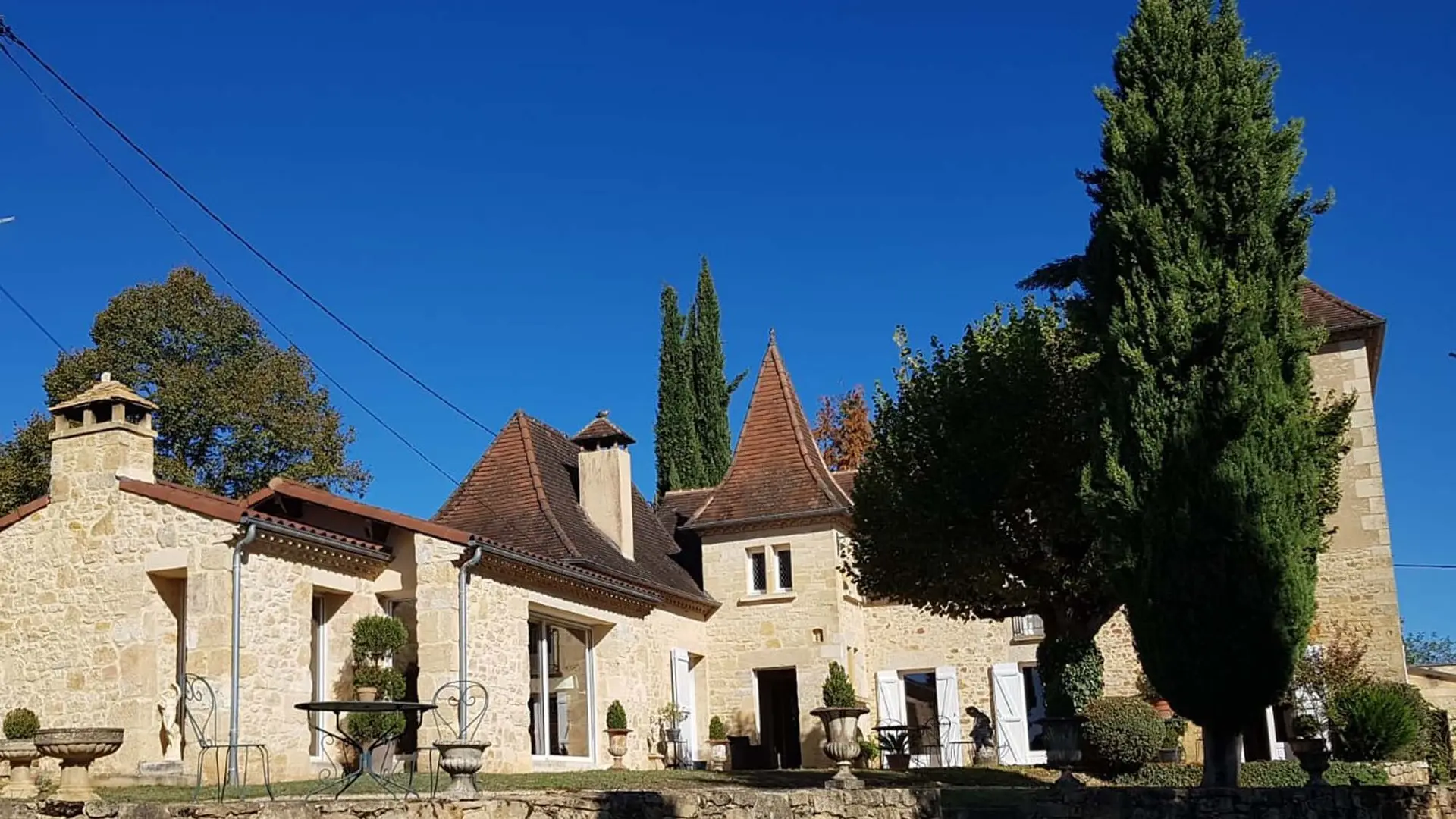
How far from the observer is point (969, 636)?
2436 centimetres

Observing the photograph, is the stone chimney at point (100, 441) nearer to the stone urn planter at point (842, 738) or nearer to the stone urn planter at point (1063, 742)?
the stone urn planter at point (842, 738)

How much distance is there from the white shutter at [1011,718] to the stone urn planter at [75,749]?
54.1ft

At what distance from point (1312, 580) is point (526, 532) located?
11.9 metres

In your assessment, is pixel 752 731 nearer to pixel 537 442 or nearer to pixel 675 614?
pixel 675 614

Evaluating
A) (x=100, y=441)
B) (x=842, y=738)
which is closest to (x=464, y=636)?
(x=100, y=441)

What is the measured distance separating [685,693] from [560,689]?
3.49m

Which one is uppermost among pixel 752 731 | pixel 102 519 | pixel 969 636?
pixel 102 519

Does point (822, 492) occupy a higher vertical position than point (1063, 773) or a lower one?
higher

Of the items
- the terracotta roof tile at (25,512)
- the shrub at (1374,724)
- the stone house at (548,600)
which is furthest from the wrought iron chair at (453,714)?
the shrub at (1374,724)

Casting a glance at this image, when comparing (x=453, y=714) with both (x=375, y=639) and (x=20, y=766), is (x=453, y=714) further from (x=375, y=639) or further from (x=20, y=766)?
(x=20, y=766)

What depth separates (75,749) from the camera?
1002 cm

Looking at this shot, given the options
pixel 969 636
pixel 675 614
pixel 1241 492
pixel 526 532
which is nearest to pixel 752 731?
pixel 675 614

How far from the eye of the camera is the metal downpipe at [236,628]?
15.0 m

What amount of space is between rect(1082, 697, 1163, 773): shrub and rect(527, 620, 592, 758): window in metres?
7.34
